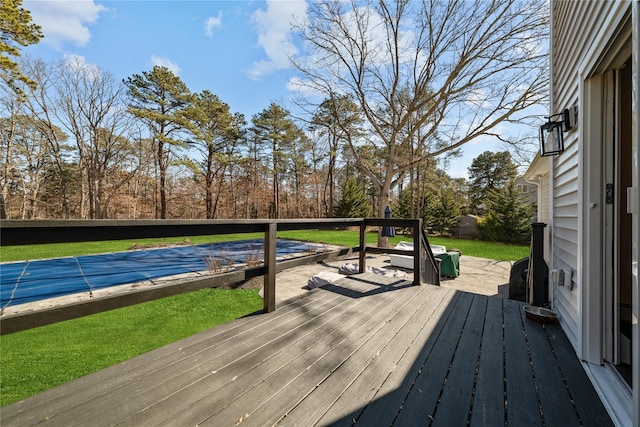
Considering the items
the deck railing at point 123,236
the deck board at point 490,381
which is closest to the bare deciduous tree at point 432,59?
the deck board at point 490,381

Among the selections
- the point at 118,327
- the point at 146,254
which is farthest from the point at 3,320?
the point at 146,254

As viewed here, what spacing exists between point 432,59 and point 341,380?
34.2 feet

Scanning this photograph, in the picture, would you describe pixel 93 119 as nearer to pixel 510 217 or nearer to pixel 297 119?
pixel 297 119

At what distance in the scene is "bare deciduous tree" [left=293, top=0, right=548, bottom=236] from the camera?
8.34 m

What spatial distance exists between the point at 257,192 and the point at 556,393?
20.7 m

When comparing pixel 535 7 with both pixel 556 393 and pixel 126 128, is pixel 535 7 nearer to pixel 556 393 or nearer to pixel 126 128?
pixel 556 393

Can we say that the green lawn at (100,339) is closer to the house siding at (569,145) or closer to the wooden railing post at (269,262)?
the wooden railing post at (269,262)

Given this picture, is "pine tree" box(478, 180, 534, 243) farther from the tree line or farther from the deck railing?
the deck railing

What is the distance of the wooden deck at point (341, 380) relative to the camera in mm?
1166

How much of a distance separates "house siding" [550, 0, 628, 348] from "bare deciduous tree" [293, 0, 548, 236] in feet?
23.3

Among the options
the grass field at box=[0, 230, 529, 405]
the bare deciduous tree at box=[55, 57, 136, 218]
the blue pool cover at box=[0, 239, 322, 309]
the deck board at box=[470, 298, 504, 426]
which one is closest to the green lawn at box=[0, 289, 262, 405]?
the grass field at box=[0, 230, 529, 405]

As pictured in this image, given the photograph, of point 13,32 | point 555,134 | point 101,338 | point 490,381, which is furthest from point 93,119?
point 490,381

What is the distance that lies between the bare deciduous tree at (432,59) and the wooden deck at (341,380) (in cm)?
872

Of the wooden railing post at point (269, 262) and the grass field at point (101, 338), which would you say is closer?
the wooden railing post at point (269, 262)
